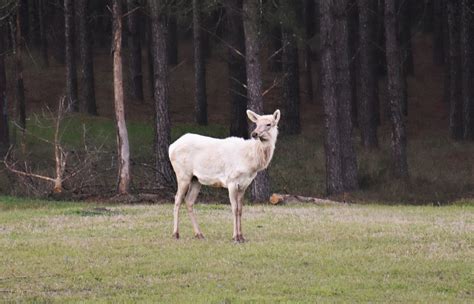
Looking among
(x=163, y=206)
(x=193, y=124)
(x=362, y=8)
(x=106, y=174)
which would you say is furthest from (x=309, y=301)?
(x=193, y=124)

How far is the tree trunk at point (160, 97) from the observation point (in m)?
29.3

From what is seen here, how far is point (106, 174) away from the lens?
32.1 meters

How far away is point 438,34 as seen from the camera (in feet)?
203

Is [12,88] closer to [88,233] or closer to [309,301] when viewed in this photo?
[88,233]

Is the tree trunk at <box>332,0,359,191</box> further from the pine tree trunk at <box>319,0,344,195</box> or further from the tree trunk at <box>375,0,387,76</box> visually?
the tree trunk at <box>375,0,387,76</box>

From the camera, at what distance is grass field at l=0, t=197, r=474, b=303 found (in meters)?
12.5

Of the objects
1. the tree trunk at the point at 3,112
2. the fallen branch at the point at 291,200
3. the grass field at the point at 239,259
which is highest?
the tree trunk at the point at 3,112

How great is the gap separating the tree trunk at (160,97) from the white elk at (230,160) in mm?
11795

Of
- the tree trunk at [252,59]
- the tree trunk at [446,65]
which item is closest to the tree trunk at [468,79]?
the tree trunk at [446,65]

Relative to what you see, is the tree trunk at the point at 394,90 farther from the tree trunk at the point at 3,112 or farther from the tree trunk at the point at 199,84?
the tree trunk at the point at 3,112

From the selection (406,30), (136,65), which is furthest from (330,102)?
(406,30)

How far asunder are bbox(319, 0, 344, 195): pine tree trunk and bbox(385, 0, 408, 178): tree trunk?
151 inches

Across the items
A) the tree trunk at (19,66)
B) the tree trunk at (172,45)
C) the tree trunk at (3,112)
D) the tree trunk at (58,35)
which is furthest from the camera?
the tree trunk at (172,45)

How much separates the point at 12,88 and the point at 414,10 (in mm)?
24992
